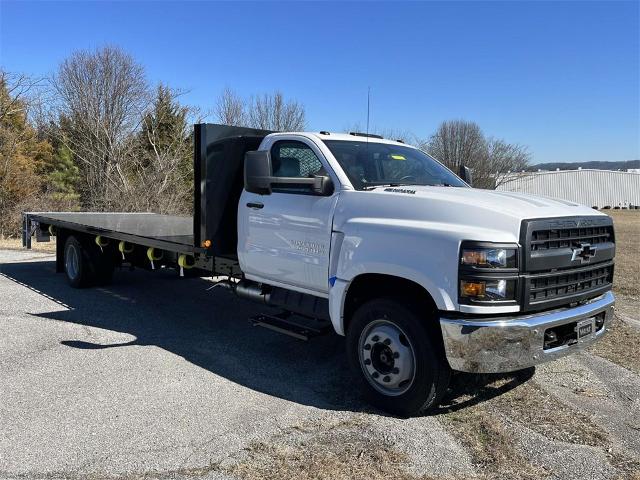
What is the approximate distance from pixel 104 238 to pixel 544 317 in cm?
692

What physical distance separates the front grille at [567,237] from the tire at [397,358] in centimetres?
98

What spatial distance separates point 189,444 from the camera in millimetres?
3768

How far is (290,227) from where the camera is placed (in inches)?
203

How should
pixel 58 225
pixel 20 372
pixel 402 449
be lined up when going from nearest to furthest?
pixel 402 449 < pixel 20 372 < pixel 58 225

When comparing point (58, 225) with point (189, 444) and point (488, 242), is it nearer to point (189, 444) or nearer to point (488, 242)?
point (189, 444)

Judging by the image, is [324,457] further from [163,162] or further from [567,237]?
[163,162]

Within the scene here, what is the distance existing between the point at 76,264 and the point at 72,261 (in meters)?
0.24

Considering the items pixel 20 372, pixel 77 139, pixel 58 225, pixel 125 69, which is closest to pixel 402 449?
pixel 20 372

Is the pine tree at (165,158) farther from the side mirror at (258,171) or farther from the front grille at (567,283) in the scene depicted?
the front grille at (567,283)

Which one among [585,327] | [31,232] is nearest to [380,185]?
[585,327]

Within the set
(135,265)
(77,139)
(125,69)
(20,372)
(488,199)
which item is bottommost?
(20,372)

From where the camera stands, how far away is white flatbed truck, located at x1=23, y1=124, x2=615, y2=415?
12.5ft

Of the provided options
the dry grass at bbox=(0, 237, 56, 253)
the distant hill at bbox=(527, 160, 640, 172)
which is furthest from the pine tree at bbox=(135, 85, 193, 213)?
the distant hill at bbox=(527, 160, 640, 172)

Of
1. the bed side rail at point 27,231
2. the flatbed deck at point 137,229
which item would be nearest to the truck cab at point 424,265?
the flatbed deck at point 137,229
